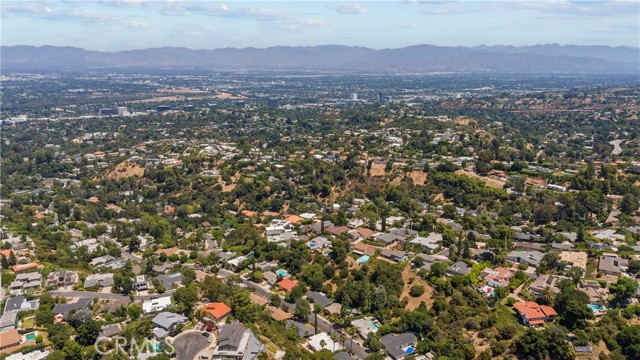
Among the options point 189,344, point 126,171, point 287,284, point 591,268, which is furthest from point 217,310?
point 126,171

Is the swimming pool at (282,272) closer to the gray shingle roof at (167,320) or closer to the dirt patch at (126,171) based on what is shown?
the gray shingle roof at (167,320)

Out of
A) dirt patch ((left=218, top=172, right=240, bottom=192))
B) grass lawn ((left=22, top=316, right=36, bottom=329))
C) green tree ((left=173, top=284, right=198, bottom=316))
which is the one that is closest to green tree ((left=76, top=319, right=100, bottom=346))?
grass lawn ((left=22, top=316, right=36, bottom=329))

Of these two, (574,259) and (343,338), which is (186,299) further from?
(574,259)

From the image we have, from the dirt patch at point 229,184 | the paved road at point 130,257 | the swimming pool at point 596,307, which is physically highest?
the dirt patch at point 229,184

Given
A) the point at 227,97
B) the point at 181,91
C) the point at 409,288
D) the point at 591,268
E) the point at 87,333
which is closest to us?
the point at 87,333

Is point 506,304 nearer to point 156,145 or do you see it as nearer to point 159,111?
point 156,145

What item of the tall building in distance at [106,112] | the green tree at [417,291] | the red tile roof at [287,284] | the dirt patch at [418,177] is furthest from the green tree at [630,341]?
the tall building in distance at [106,112]
